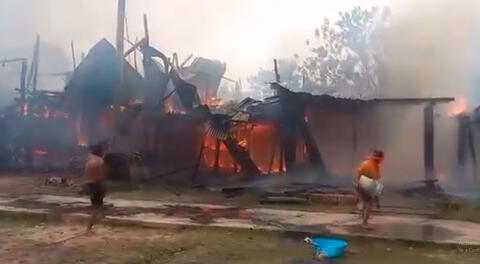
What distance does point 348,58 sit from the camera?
34.9m

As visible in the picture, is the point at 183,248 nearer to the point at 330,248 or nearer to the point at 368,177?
the point at 330,248

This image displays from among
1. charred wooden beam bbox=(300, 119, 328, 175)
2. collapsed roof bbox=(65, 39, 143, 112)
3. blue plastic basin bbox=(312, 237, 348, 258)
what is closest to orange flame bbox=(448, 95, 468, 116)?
charred wooden beam bbox=(300, 119, 328, 175)

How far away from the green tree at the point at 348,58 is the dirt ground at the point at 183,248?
22.0 meters

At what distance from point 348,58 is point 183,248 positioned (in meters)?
27.7

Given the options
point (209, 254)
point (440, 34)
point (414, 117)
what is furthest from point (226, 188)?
point (440, 34)

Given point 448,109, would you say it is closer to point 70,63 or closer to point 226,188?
point 226,188

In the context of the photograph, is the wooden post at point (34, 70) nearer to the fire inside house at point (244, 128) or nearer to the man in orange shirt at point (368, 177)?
the fire inside house at point (244, 128)

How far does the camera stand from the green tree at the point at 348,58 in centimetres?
3177

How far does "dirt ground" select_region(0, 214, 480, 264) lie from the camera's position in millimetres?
8227

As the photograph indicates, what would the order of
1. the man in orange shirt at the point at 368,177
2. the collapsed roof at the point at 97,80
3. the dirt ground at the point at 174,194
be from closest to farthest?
1. the man in orange shirt at the point at 368,177
2. the dirt ground at the point at 174,194
3. the collapsed roof at the point at 97,80

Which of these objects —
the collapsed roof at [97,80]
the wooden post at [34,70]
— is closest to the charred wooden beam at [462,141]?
the collapsed roof at [97,80]

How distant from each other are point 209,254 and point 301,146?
8830 mm

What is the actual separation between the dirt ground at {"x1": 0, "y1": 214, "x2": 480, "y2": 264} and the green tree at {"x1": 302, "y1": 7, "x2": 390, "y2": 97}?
2203 centimetres

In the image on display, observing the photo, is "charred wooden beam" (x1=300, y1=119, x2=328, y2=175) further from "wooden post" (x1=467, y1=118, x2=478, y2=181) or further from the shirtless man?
the shirtless man
